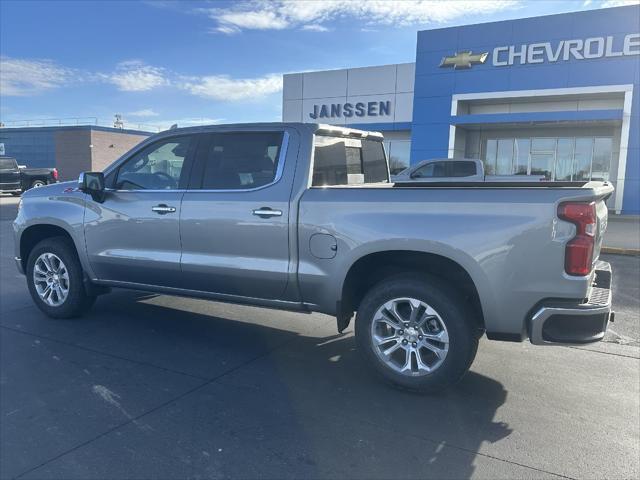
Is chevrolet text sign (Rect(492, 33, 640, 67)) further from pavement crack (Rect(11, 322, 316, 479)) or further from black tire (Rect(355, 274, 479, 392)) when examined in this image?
black tire (Rect(355, 274, 479, 392))

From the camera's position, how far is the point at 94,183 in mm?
5121

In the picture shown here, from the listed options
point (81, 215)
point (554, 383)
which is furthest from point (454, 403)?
point (81, 215)

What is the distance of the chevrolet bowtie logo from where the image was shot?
847 inches

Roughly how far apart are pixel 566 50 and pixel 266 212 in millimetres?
19596

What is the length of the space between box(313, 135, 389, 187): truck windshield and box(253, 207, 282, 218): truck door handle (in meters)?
0.40

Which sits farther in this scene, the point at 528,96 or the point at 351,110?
the point at 351,110

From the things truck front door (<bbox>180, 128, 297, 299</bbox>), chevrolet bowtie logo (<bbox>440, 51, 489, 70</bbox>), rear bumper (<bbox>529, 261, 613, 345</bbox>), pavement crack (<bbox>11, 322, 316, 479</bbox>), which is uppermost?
chevrolet bowtie logo (<bbox>440, 51, 489, 70</bbox>)

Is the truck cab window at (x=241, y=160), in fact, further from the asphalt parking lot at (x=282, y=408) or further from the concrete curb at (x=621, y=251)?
the concrete curb at (x=621, y=251)

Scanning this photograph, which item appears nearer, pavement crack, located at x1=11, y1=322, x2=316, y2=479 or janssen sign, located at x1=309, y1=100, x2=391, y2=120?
pavement crack, located at x1=11, y1=322, x2=316, y2=479

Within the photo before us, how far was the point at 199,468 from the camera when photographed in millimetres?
2932

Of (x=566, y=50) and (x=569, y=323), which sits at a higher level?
(x=566, y=50)

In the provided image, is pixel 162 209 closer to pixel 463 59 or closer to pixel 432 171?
pixel 432 171

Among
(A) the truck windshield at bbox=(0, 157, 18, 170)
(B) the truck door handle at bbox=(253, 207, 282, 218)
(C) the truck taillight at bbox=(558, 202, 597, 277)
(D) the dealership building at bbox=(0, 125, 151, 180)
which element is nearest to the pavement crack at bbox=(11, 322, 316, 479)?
(B) the truck door handle at bbox=(253, 207, 282, 218)

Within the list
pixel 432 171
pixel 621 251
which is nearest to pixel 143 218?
pixel 621 251
